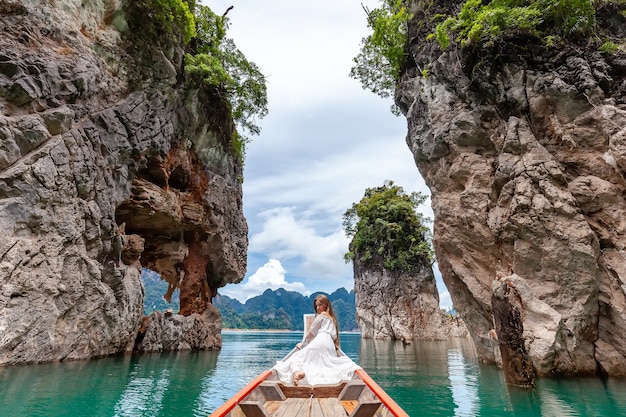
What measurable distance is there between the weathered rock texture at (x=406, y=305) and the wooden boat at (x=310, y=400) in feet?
121

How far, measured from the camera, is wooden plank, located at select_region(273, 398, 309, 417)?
361 centimetres

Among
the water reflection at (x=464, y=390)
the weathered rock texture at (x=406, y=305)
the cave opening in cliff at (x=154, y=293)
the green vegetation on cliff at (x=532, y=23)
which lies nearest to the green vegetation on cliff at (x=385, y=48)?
the green vegetation on cliff at (x=532, y=23)

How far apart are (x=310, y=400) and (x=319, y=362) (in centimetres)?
111

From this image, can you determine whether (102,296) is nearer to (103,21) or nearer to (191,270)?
(191,270)

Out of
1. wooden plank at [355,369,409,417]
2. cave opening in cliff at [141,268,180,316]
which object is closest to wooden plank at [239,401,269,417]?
wooden plank at [355,369,409,417]

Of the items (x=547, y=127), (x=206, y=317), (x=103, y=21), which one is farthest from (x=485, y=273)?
(x=103, y=21)

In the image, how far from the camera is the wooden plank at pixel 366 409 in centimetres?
309

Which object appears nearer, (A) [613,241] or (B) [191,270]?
(A) [613,241]

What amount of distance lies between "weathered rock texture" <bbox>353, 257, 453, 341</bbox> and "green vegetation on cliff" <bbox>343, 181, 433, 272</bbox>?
4.41 ft

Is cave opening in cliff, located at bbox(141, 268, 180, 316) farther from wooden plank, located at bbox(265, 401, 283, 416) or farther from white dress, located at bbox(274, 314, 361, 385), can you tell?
wooden plank, located at bbox(265, 401, 283, 416)

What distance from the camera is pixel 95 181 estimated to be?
1447 centimetres

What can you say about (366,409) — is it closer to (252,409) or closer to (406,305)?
(252,409)

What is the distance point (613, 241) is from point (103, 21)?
21.8 meters

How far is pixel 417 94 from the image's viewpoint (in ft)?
58.6
